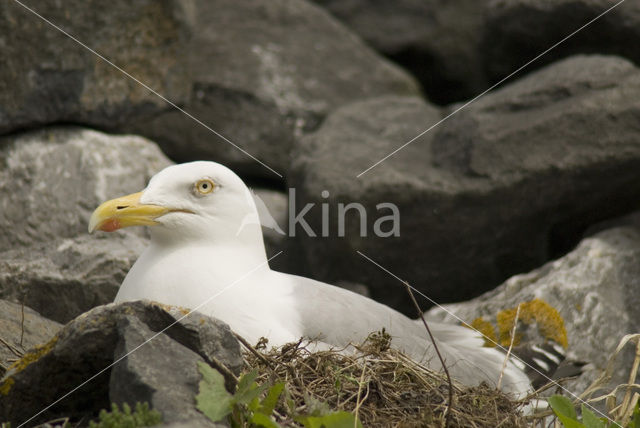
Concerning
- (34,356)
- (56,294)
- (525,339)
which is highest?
(34,356)

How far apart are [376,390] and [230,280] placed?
3.10 feet

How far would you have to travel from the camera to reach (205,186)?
4316mm

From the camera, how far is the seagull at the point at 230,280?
3.97m

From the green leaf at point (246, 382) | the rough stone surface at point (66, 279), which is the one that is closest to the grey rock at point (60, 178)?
the rough stone surface at point (66, 279)

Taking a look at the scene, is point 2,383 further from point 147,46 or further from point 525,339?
point 147,46

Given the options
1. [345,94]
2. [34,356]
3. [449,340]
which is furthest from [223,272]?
[345,94]

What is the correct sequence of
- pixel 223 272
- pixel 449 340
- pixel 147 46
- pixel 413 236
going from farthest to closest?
pixel 147 46, pixel 413 236, pixel 449 340, pixel 223 272

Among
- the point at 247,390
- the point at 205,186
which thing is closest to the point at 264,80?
the point at 205,186

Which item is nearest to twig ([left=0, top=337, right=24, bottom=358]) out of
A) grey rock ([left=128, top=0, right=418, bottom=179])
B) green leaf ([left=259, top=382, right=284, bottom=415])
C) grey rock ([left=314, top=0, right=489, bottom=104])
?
green leaf ([left=259, top=382, right=284, bottom=415])

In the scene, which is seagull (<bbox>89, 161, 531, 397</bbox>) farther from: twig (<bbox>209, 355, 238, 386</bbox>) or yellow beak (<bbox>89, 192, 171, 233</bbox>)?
twig (<bbox>209, 355, 238, 386</bbox>)

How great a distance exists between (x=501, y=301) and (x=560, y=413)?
2146 mm

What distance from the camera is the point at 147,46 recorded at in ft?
21.5

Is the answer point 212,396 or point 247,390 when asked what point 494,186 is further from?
point 212,396

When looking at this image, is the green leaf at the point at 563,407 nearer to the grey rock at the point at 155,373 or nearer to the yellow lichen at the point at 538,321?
the grey rock at the point at 155,373
